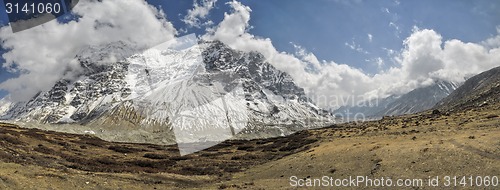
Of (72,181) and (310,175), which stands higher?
(72,181)

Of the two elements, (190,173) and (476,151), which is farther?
(190,173)

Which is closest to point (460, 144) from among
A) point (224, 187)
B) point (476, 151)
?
point (476, 151)

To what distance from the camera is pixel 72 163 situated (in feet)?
126

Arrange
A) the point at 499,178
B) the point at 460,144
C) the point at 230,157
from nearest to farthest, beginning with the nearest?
1. the point at 499,178
2. the point at 460,144
3. the point at 230,157

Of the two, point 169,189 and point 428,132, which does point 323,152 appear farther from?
point 169,189

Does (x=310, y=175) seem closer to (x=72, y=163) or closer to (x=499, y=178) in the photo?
(x=499, y=178)

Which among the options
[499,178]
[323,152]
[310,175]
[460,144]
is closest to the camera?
[499,178]

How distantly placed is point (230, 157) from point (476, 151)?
110 feet

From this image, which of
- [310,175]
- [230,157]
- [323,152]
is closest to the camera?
[310,175]

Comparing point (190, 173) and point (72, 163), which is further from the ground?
point (72, 163)

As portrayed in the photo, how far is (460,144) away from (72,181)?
2995cm

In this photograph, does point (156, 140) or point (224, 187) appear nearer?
point (224, 187)

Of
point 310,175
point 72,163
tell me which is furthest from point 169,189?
point 72,163

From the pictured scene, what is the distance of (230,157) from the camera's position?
2115 inches
